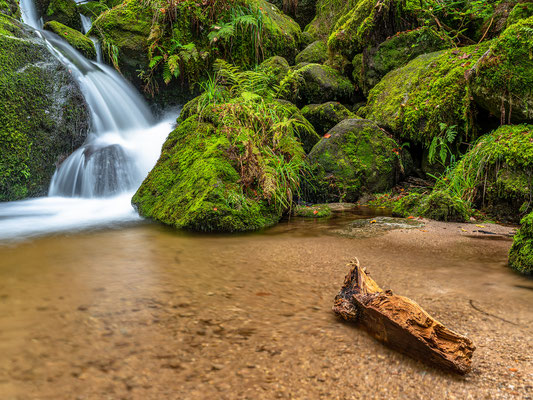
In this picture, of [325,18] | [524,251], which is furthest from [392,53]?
[524,251]

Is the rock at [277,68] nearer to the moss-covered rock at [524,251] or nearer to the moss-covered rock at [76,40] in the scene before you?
the moss-covered rock at [76,40]

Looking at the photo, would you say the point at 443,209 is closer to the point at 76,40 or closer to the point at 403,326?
the point at 403,326

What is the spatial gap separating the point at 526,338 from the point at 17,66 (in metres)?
7.84

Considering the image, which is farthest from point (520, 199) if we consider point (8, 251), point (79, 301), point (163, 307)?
point (8, 251)

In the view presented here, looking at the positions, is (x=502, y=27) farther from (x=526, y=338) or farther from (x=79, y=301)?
(x=79, y=301)

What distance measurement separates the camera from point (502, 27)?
5688 mm

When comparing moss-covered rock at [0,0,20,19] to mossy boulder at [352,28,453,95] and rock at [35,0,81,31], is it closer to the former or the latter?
rock at [35,0,81,31]

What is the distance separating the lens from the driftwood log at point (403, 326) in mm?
1271

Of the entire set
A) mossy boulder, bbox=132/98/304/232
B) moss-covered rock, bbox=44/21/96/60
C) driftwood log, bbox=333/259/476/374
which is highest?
moss-covered rock, bbox=44/21/96/60

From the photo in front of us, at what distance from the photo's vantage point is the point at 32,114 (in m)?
6.08

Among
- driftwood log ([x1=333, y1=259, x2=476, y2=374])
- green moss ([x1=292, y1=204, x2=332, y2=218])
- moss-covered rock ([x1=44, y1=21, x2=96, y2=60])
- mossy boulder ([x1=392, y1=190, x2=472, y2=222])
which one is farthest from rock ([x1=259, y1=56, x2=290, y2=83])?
driftwood log ([x1=333, y1=259, x2=476, y2=374])

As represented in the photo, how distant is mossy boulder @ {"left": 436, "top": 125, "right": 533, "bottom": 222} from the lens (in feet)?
13.0

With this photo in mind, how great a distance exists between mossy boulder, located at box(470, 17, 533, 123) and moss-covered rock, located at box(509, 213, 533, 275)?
2.64 metres

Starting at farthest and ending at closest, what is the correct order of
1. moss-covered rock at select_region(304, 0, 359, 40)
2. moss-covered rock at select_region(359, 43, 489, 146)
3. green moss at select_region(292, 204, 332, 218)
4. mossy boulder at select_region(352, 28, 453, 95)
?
moss-covered rock at select_region(304, 0, 359, 40) < mossy boulder at select_region(352, 28, 453, 95) < moss-covered rock at select_region(359, 43, 489, 146) < green moss at select_region(292, 204, 332, 218)
